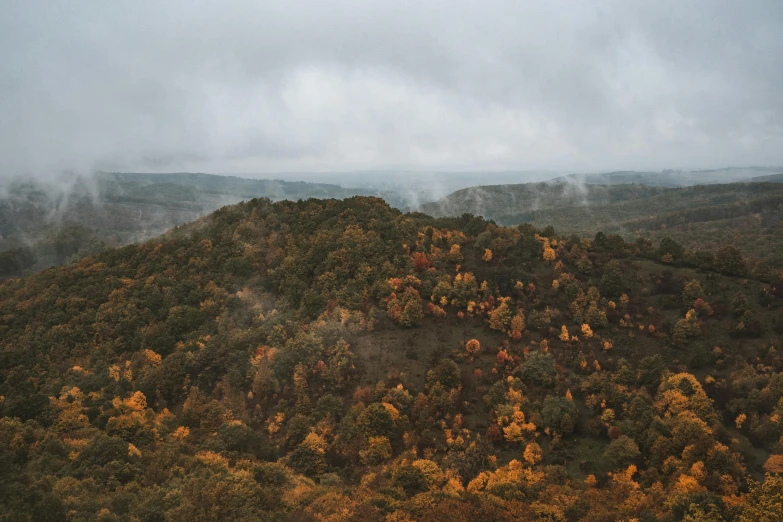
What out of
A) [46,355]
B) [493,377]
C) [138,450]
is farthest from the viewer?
[46,355]

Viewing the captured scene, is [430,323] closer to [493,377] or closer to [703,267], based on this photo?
[493,377]

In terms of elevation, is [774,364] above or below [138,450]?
above

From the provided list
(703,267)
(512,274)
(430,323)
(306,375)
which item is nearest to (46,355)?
(306,375)

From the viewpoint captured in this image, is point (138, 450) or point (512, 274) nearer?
point (138, 450)

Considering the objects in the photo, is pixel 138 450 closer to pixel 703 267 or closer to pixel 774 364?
pixel 774 364

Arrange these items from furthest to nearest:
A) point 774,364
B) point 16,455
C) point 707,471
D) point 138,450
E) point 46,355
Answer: point 46,355
point 774,364
point 138,450
point 16,455
point 707,471

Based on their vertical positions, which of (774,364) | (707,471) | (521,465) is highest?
(774,364)
